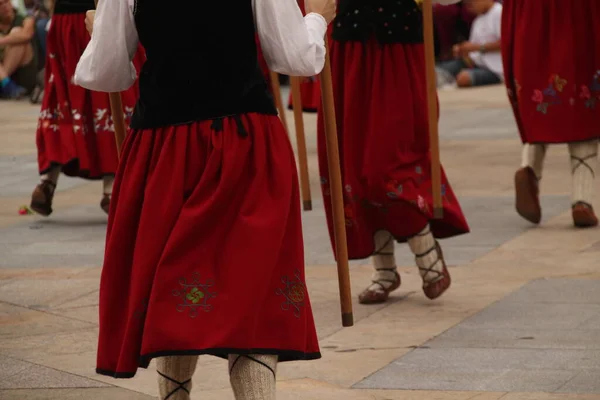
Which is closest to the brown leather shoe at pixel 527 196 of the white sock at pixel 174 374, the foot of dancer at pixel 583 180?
the foot of dancer at pixel 583 180

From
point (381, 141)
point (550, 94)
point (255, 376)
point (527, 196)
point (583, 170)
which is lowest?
point (527, 196)

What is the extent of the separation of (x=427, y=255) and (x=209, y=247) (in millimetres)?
2623

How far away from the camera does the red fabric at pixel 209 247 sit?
3861 mm

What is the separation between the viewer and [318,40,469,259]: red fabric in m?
6.29

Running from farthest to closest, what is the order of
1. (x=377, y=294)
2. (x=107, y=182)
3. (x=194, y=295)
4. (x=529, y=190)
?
1. (x=107, y=182)
2. (x=529, y=190)
3. (x=377, y=294)
4. (x=194, y=295)

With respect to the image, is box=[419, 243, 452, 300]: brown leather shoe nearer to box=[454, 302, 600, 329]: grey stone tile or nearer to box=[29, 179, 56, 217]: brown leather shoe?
box=[454, 302, 600, 329]: grey stone tile

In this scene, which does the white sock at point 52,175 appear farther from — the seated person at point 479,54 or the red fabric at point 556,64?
the seated person at point 479,54

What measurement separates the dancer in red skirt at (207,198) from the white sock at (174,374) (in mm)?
143

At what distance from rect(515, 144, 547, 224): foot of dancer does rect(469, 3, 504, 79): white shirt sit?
30.8ft

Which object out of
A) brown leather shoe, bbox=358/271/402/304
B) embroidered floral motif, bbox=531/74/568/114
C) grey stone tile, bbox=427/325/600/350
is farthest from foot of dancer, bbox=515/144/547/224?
grey stone tile, bbox=427/325/600/350

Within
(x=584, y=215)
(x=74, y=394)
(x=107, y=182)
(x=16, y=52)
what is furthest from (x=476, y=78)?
(x=74, y=394)

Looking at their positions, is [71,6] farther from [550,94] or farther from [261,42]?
[261,42]

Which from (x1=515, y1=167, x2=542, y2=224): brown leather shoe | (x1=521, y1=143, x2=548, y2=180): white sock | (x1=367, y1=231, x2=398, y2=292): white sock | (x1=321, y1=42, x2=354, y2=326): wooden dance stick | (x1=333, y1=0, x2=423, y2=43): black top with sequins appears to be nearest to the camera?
(x1=321, y1=42, x2=354, y2=326): wooden dance stick

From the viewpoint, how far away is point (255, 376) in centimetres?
393
